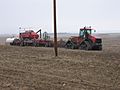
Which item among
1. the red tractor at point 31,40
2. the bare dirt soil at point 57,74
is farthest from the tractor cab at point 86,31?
the bare dirt soil at point 57,74

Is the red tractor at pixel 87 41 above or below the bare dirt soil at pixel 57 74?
above

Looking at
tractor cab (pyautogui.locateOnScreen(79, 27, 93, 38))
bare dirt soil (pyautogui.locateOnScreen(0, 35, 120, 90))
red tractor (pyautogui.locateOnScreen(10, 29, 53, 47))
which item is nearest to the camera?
bare dirt soil (pyautogui.locateOnScreen(0, 35, 120, 90))

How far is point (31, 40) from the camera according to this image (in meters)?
40.4

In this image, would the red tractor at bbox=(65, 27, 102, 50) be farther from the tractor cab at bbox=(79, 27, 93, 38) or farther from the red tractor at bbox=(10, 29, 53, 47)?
the red tractor at bbox=(10, 29, 53, 47)

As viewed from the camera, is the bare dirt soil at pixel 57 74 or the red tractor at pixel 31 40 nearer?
the bare dirt soil at pixel 57 74

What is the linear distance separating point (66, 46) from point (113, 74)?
792 inches

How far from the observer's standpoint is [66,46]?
36906 mm

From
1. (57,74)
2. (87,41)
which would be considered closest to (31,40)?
(87,41)

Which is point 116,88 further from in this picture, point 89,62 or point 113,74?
point 89,62

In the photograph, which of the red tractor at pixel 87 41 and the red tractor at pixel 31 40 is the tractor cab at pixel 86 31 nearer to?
the red tractor at pixel 87 41

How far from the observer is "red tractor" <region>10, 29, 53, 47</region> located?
39031 mm

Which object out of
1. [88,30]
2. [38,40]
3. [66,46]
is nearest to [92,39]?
[88,30]

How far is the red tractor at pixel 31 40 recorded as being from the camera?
39031 millimetres

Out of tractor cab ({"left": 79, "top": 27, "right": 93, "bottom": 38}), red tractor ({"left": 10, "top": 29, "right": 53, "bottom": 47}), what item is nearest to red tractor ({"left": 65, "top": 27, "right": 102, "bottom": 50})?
tractor cab ({"left": 79, "top": 27, "right": 93, "bottom": 38})
